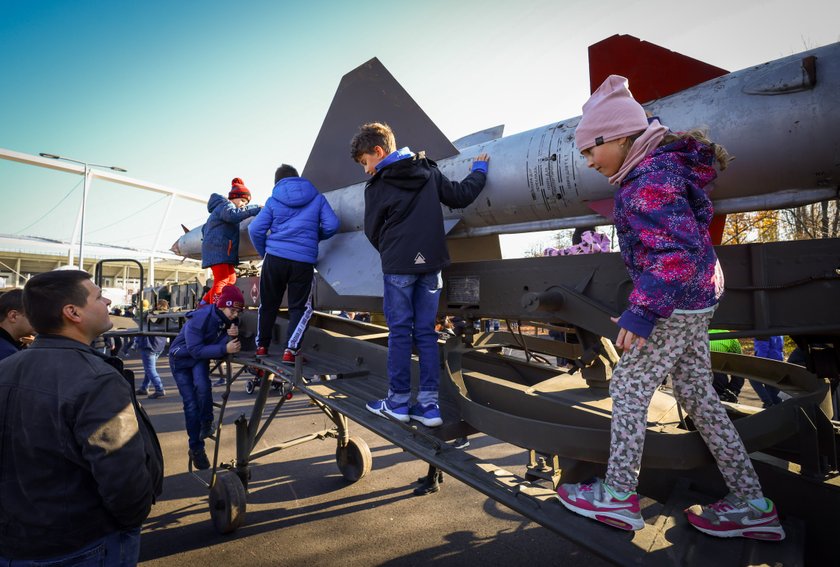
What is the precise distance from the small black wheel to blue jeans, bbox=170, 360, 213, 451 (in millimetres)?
1451

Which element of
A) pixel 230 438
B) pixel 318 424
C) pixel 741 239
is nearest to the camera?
pixel 230 438

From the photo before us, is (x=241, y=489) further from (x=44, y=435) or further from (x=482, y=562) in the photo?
(x=44, y=435)

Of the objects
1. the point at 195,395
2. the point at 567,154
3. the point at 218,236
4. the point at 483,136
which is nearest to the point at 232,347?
the point at 195,395

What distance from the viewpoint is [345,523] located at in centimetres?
400

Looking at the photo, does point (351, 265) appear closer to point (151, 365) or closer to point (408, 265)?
point (408, 265)

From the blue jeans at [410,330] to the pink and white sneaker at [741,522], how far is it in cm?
133

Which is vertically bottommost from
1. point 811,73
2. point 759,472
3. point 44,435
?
point 759,472

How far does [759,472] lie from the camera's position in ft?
6.72

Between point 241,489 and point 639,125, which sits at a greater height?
point 639,125

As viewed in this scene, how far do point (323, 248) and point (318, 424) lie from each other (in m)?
3.77

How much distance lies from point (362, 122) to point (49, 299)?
9.47ft

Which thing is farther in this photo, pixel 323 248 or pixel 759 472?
pixel 323 248

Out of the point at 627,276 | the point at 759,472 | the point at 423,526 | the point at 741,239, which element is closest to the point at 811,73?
the point at 627,276

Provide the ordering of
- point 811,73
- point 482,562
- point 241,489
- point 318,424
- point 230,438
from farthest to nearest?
point 318,424, point 230,438, point 241,489, point 482,562, point 811,73
